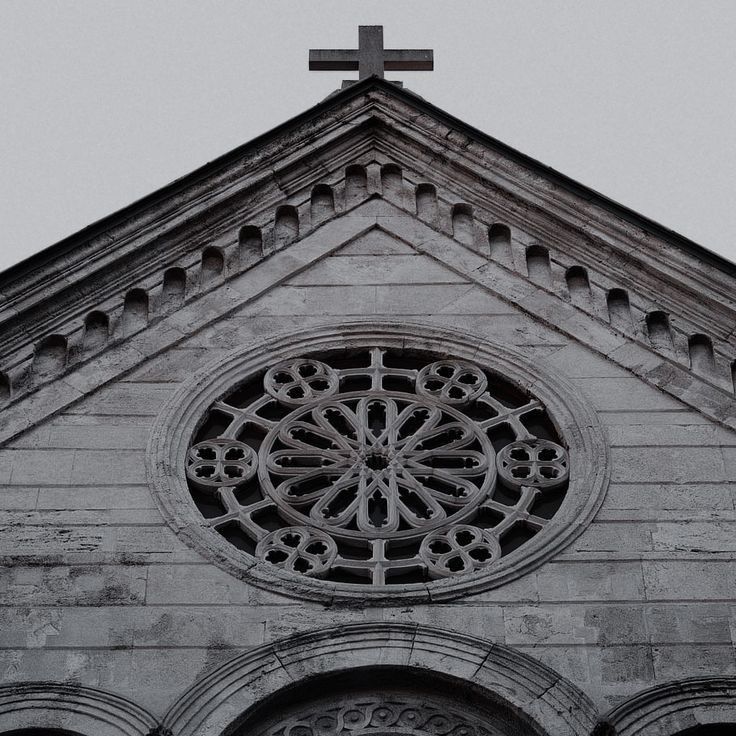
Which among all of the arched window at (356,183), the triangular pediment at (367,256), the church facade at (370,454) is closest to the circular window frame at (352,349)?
the church facade at (370,454)

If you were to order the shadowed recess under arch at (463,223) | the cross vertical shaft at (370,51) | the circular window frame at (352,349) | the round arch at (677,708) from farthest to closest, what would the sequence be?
the cross vertical shaft at (370,51)
the shadowed recess under arch at (463,223)
the circular window frame at (352,349)
the round arch at (677,708)

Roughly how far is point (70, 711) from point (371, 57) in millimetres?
7851

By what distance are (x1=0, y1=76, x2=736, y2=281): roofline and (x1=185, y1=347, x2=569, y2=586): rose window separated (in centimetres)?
188

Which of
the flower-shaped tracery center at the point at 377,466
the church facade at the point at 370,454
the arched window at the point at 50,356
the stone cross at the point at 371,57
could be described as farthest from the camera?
the stone cross at the point at 371,57

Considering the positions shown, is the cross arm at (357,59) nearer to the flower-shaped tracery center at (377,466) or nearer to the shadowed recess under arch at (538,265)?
the shadowed recess under arch at (538,265)

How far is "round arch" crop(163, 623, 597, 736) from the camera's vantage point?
13.2 metres

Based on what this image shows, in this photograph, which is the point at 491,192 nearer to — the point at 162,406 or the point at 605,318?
the point at 605,318

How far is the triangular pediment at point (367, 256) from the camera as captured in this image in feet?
52.4

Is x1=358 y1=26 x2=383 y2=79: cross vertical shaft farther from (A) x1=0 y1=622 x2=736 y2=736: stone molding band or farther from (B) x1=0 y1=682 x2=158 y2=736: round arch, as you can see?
(B) x1=0 y1=682 x2=158 y2=736: round arch

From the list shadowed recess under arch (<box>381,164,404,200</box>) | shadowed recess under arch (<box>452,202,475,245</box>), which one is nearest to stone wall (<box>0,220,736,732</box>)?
shadowed recess under arch (<box>452,202,475,245</box>)

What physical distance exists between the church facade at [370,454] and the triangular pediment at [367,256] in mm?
25

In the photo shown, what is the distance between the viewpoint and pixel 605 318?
16.3 m

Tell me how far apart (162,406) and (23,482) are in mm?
1252

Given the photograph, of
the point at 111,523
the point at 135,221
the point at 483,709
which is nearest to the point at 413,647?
the point at 483,709
